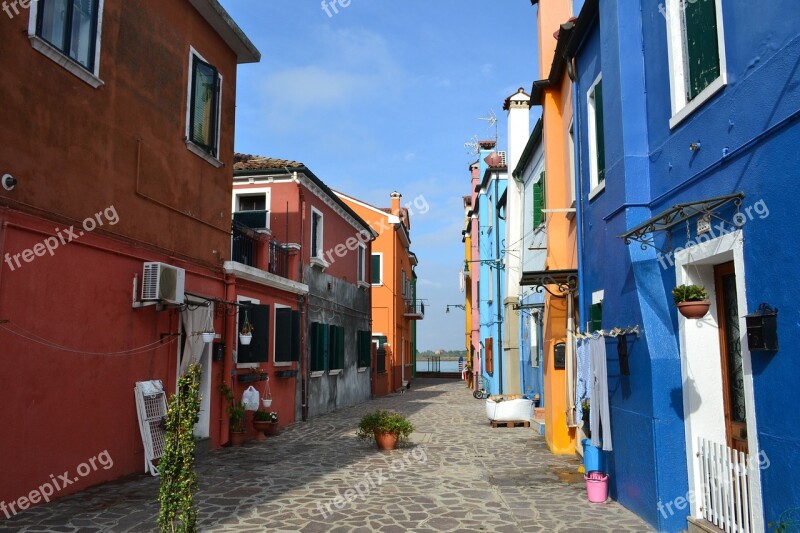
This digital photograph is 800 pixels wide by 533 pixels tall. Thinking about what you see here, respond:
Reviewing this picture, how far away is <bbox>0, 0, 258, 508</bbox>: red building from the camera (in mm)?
6879

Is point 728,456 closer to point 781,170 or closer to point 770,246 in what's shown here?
point 770,246

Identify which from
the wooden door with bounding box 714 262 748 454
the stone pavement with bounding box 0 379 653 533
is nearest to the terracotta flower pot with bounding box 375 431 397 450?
the stone pavement with bounding box 0 379 653 533

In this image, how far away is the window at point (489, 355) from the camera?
23.6 m

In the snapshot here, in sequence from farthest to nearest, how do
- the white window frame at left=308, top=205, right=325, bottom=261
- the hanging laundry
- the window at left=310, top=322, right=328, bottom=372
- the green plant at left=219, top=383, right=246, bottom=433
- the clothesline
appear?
the white window frame at left=308, top=205, right=325, bottom=261 → the window at left=310, top=322, right=328, bottom=372 → the green plant at left=219, top=383, right=246, bottom=433 → the hanging laundry → the clothesline

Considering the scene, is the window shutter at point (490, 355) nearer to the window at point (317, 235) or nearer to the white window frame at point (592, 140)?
the window at point (317, 235)

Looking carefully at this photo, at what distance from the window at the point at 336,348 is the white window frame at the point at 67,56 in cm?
1183

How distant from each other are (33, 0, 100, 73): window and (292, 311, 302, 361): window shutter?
777 cm

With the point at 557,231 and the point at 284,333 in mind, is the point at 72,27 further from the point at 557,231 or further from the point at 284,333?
the point at 284,333

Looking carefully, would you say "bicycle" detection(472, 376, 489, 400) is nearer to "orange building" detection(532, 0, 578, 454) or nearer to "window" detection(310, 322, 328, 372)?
"window" detection(310, 322, 328, 372)

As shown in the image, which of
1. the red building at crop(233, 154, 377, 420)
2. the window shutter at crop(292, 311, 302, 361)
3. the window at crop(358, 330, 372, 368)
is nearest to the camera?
the window shutter at crop(292, 311, 302, 361)

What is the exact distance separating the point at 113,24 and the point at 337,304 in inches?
502

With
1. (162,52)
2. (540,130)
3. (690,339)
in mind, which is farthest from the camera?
(540,130)

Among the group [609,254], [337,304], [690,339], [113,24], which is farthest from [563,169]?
[337,304]

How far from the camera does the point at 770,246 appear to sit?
15.4 feet
